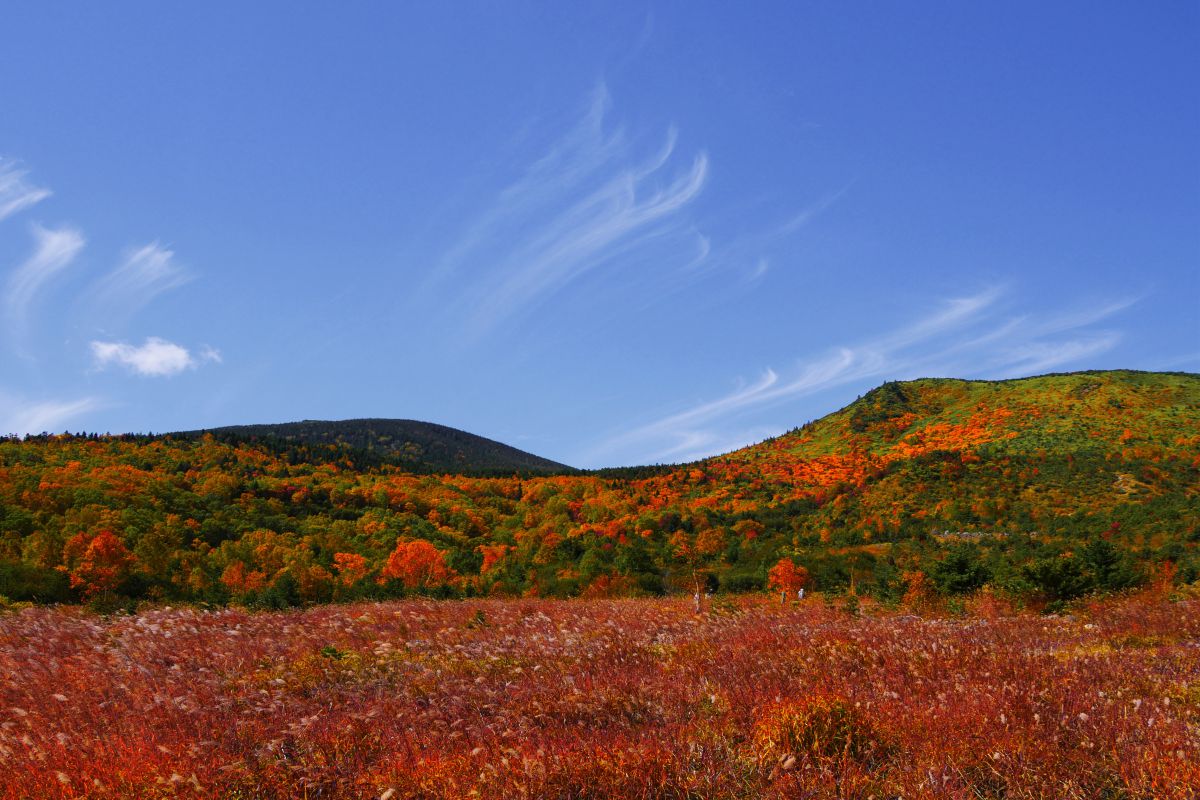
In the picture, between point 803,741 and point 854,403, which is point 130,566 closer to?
point 803,741

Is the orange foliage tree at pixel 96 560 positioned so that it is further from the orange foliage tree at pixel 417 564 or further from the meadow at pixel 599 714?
the meadow at pixel 599 714

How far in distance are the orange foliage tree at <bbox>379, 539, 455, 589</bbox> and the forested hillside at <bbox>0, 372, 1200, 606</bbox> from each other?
44 cm

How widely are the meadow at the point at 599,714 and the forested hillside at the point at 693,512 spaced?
35.9ft

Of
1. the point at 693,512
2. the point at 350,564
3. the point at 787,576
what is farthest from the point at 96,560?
the point at 693,512

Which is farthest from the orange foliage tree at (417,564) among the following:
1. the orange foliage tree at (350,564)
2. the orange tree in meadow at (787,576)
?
the orange tree in meadow at (787,576)

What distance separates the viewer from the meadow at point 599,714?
15.4 feet

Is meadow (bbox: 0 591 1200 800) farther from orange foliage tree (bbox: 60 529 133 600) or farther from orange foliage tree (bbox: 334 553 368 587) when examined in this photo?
orange foliage tree (bbox: 334 553 368 587)

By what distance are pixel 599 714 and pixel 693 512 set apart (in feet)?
362

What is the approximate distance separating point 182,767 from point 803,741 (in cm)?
470

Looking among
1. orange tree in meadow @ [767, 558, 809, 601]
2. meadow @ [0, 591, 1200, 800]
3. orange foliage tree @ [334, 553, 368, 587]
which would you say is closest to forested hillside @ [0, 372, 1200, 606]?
orange tree in meadow @ [767, 558, 809, 601]

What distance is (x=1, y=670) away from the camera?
8336mm

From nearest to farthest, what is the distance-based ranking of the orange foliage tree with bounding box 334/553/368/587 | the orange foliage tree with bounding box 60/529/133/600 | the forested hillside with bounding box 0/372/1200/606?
the forested hillside with bounding box 0/372/1200/606 < the orange foliage tree with bounding box 60/529/133/600 < the orange foliage tree with bounding box 334/553/368/587

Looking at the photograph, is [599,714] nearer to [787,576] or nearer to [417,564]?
[787,576]

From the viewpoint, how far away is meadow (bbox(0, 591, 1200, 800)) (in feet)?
15.4
